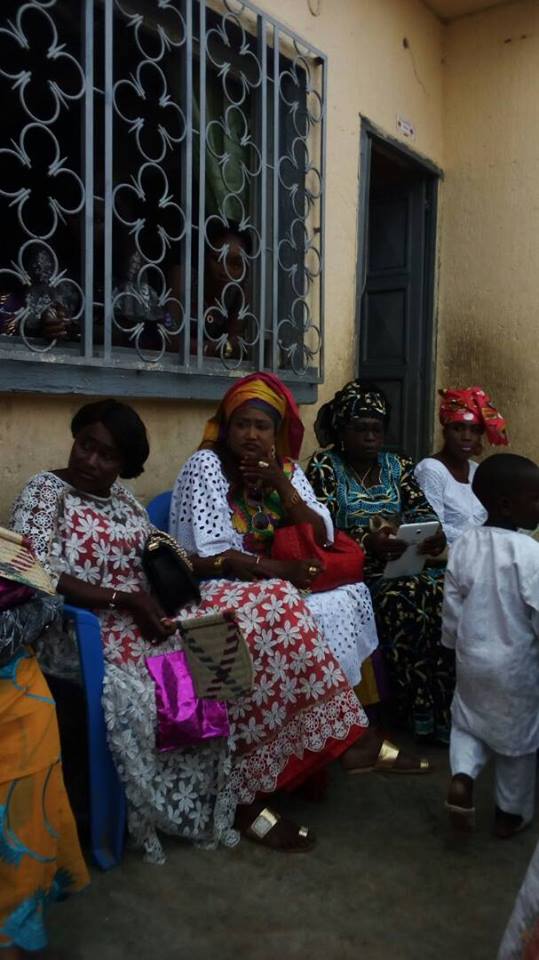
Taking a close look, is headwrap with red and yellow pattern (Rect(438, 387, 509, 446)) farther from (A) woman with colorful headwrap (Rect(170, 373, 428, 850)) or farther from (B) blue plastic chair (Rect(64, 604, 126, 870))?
(B) blue plastic chair (Rect(64, 604, 126, 870))

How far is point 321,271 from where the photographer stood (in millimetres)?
4348

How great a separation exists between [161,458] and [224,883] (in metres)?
1.85

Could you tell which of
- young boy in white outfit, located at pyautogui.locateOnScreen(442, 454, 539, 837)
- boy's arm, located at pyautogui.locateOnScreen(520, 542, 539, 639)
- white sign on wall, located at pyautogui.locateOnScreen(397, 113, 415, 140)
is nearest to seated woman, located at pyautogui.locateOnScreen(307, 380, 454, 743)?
young boy in white outfit, located at pyautogui.locateOnScreen(442, 454, 539, 837)

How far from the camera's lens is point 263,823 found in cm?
248

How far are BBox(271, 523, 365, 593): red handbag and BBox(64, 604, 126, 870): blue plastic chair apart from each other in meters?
0.87

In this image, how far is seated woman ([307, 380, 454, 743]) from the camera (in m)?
3.28

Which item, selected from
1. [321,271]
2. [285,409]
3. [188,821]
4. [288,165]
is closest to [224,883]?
[188,821]

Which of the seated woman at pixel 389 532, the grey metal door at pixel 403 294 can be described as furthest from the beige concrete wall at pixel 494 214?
the seated woman at pixel 389 532

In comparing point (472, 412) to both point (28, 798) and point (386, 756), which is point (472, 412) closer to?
point (386, 756)

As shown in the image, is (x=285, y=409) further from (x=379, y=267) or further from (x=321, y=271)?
(x=379, y=267)

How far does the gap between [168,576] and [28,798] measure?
2.83ft

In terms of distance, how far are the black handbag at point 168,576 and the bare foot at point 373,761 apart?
0.90 metres

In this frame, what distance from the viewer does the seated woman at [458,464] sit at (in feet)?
13.0

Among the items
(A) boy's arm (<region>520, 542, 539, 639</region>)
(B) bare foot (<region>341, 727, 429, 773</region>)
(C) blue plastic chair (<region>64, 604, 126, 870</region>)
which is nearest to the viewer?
(C) blue plastic chair (<region>64, 604, 126, 870</region>)
